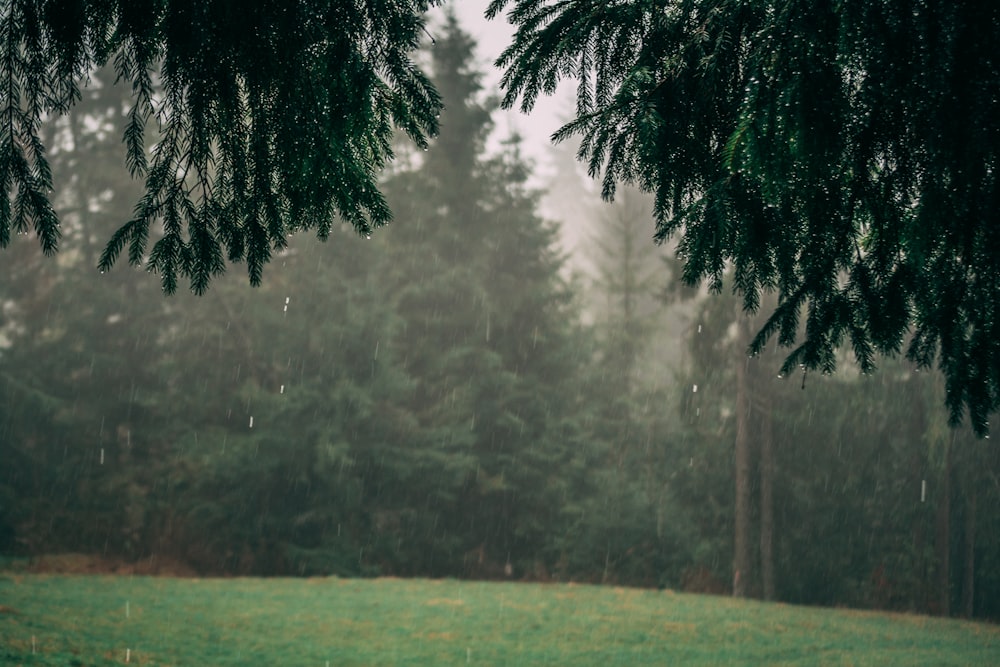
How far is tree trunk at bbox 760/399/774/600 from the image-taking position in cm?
1883

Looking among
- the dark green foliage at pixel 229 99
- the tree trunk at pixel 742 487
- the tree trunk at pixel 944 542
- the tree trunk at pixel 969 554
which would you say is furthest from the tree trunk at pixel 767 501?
the dark green foliage at pixel 229 99

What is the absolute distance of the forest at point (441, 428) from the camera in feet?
62.8

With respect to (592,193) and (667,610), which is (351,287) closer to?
Result: (667,610)

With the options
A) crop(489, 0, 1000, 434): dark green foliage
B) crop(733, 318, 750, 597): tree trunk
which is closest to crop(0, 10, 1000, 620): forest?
crop(733, 318, 750, 597): tree trunk

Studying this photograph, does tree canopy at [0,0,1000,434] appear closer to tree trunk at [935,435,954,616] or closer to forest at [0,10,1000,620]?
forest at [0,10,1000,620]

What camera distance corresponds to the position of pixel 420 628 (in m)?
10.2

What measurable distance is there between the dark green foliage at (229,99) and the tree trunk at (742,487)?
16.5 metres

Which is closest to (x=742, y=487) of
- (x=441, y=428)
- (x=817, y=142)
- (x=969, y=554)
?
(x=969, y=554)

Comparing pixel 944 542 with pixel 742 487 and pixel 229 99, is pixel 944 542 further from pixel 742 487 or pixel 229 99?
pixel 229 99

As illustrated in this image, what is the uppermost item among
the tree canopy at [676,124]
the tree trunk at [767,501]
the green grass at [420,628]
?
the tree canopy at [676,124]

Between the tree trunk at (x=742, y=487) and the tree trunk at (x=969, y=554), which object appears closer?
the tree trunk at (x=742, y=487)

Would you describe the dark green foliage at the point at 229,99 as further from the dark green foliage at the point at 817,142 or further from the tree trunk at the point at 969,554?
the tree trunk at the point at 969,554

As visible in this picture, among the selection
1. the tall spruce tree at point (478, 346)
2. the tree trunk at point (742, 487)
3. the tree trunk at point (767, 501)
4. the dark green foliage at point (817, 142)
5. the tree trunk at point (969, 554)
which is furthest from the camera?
the tall spruce tree at point (478, 346)

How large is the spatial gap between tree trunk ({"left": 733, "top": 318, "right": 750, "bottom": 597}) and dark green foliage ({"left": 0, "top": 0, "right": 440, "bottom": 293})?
648 inches
